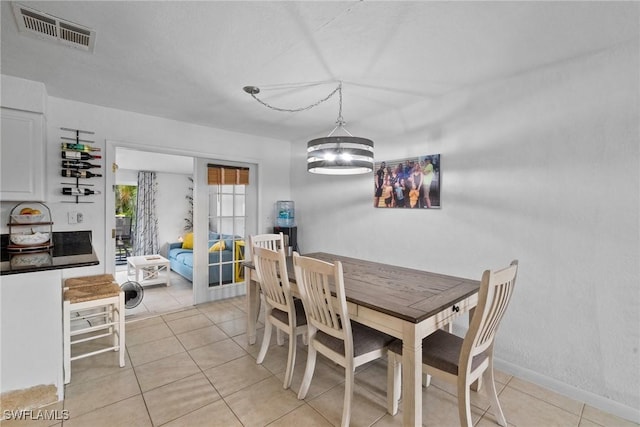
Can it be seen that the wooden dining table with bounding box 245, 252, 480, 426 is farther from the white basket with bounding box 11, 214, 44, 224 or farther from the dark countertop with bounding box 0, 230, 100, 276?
the white basket with bounding box 11, 214, 44, 224

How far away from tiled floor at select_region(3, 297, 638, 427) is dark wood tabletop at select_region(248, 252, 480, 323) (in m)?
0.79

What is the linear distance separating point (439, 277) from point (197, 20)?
235cm

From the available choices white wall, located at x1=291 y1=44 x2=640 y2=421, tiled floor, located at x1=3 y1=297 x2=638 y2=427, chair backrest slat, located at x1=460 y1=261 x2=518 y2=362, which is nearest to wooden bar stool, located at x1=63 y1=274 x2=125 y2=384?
tiled floor, located at x1=3 y1=297 x2=638 y2=427

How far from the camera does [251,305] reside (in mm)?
2711

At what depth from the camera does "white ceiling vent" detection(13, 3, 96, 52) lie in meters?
1.58

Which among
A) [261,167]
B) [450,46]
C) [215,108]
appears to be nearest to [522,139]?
[450,46]

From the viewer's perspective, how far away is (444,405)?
191 centimetres

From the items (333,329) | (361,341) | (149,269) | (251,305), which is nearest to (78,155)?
(251,305)

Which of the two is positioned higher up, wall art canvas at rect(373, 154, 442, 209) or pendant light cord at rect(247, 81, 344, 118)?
pendant light cord at rect(247, 81, 344, 118)

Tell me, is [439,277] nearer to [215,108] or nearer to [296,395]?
[296,395]

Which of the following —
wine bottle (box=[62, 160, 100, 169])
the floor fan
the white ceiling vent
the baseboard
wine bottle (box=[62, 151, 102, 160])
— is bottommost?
the baseboard

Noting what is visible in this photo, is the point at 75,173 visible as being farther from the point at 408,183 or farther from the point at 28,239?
the point at 408,183

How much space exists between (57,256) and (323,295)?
2.19 meters

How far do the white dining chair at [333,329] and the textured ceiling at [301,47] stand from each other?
1388 mm
